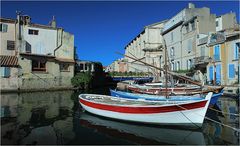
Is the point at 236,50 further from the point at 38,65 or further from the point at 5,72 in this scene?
the point at 5,72

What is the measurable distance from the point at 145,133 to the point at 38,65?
89.4 ft

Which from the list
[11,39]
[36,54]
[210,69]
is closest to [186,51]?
[210,69]

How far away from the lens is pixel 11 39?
3222 cm

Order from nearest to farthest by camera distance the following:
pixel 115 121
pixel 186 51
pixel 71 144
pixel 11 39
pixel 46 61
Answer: pixel 71 144, pixel 115 121, pixel 11 39, pixel 46 61, pixel 186 51

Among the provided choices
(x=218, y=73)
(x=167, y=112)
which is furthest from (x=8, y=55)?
(x=218, y=73)

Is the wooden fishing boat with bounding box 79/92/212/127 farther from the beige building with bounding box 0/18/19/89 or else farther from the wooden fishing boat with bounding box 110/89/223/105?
the beige building with bounding box 0/18/19/89

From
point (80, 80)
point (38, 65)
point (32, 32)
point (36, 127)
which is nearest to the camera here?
point (36, 127)

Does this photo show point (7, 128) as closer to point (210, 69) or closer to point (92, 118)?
point (92, 118)

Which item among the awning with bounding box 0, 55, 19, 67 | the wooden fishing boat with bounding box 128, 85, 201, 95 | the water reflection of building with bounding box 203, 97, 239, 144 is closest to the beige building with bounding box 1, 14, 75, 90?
the awning with bounding box 0, 55, 19, 67

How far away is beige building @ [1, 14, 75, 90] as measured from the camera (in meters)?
31.8

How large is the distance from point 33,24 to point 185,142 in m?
33.0

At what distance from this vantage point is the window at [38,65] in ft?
109

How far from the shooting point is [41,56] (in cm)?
3362

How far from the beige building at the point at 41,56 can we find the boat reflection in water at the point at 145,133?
72.1 ft
